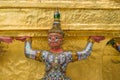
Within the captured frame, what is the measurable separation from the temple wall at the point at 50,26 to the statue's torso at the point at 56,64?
0.35 meters

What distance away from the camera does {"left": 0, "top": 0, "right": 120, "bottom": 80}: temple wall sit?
14.0 ft

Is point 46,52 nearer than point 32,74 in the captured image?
Yes

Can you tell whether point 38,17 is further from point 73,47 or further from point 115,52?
point 115,52

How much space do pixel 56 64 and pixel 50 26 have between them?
532mm

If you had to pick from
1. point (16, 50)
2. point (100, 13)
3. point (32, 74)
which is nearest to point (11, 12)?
point (16, 50)

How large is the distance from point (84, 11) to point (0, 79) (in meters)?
1.18

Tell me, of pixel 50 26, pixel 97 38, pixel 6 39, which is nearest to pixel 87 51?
pixel 97 38

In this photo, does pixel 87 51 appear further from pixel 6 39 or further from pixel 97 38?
pixel 6 39

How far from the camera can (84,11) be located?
14.3 ft

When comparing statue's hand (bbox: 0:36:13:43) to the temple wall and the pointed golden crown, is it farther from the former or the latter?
the pointed golden crown

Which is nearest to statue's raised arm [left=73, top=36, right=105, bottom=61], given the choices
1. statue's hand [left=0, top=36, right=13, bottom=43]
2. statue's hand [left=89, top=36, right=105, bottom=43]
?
statue's hand [left=89, top=36, right=105, bottom=43]

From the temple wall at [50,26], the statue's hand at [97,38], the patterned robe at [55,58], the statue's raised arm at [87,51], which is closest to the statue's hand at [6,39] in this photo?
the temple wall at [50,26]

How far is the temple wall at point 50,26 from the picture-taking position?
168 inches

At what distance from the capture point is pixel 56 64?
3908mm
